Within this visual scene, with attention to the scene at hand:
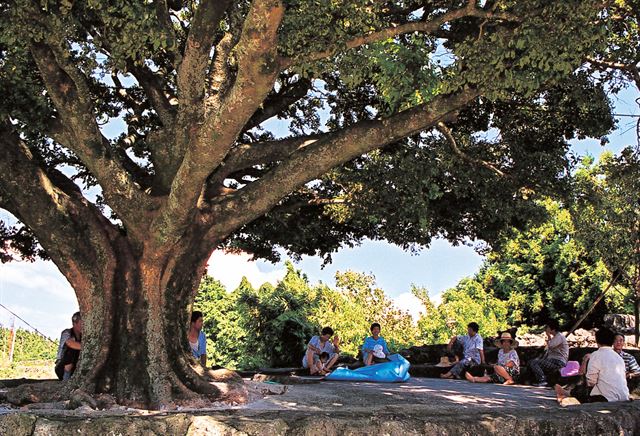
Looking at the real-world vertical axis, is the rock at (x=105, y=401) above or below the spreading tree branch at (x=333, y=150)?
below

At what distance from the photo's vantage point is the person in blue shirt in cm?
1527

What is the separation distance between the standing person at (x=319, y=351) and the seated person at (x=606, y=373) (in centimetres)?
693

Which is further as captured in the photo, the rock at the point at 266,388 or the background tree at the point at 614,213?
the background tree at the point at 614,213

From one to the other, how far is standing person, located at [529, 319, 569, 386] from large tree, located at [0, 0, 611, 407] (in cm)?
292

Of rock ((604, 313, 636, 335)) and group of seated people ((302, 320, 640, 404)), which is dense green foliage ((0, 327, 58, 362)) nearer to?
group of seated people ((302, 320, 640, 404))

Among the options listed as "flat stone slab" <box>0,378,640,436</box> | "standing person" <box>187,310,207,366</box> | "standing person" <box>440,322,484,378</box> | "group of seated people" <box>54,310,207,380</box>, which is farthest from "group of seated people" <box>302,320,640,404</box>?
→ "group of seated people" <box>54,310,207,380</box>

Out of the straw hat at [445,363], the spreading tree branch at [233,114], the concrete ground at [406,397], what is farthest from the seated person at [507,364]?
the spreading tree branch at [233,114]

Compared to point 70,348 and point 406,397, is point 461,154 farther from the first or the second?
point 70,348

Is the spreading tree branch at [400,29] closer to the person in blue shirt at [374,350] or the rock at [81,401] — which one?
the rock at [81,401]

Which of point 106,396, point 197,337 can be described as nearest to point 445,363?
point 197,337

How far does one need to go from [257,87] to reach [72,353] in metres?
6.25

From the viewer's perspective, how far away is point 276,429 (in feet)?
21.8

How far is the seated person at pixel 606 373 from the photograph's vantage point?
9078mm

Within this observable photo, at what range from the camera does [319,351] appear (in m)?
15.7
